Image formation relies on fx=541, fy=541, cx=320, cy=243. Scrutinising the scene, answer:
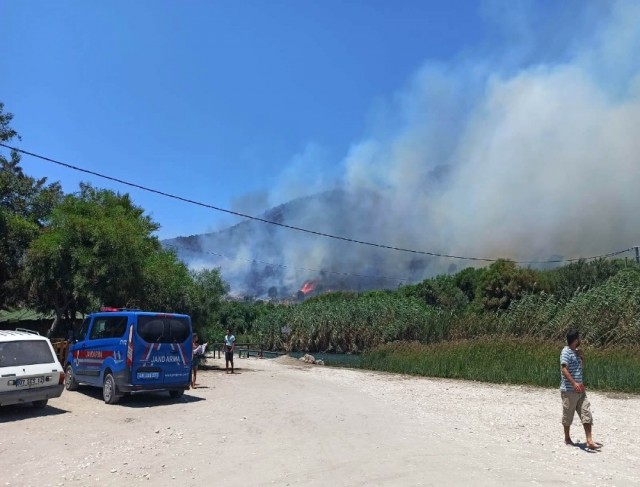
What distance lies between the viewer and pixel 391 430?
10.5 meters

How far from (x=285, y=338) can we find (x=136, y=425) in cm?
3870

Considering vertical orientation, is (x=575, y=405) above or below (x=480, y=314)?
below

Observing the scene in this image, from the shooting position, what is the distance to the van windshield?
1348 centimetres

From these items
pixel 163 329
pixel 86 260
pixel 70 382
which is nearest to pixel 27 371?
pixel 163 329

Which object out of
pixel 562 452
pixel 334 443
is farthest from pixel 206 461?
pixel 562 452

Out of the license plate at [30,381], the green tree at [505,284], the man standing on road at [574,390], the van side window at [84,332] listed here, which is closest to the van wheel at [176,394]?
the van side window at [84,332]

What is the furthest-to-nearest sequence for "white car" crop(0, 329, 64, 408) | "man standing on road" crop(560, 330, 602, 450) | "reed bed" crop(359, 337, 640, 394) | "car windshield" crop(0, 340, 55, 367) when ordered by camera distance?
"reed bed" crop(359, 337, 640, 394)
"car windshield" crop(0, 340, 55, 367)
"white car" crop(0, 329, 64, 408)
"man standing on road" crop(560, 330, 602, 450)

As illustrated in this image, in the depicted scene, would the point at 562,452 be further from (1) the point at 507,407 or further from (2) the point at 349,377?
(2) the point at 349,377

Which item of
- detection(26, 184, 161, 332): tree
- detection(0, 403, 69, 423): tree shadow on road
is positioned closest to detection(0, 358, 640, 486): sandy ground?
detection(0, 403, 69, 423): tree shadow on road

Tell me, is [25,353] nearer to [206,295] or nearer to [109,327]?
[109,327]

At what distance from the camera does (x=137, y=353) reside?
43.4ft

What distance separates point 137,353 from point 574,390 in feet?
31.7

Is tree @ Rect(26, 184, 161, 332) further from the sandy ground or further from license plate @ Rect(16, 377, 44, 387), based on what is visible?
license plate @ Rect(16, 377, 44, 387)

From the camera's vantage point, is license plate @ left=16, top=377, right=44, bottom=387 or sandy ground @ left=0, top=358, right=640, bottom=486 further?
license plate @ left=16, top=377, right=44, bottom=387
